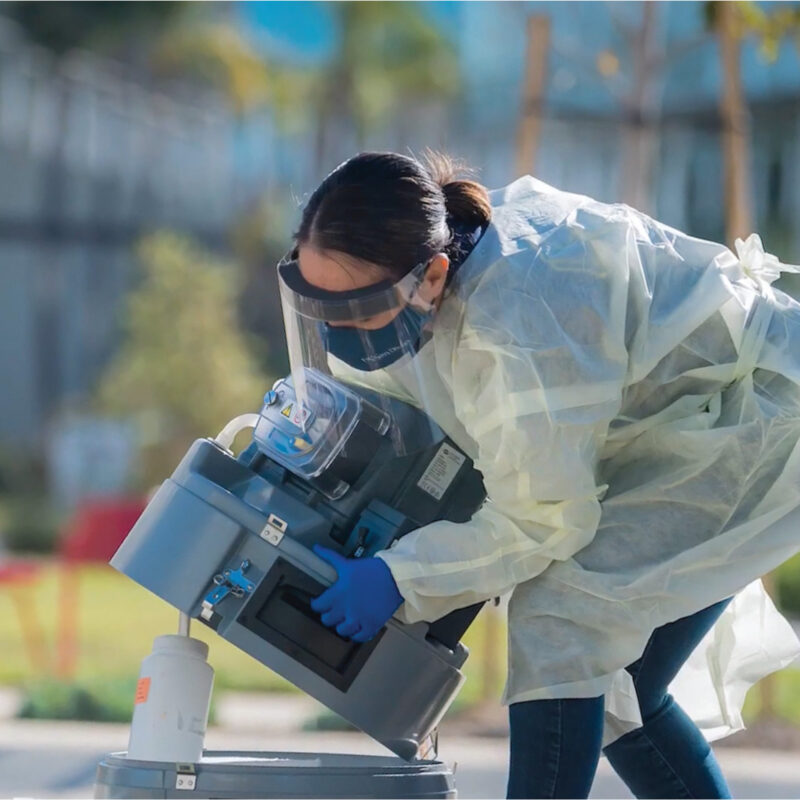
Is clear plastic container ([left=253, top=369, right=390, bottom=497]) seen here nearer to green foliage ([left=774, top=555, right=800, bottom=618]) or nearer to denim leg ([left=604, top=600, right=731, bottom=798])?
denim leg ([left=604, top=600, right=731, bottom=798])

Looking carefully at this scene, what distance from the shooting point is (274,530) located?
237 centimetres

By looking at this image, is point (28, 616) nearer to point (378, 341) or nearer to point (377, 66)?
point (378, 341)

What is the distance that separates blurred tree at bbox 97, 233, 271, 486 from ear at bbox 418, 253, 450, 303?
11.3 meters

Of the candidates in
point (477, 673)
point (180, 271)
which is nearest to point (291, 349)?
point (477, 673)

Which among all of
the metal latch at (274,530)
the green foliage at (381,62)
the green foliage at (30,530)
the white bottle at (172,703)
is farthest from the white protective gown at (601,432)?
the green foliage at (381,62)

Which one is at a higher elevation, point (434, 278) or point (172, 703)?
point (434, 278)

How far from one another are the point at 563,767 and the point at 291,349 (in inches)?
32.9

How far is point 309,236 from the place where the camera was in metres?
2.35

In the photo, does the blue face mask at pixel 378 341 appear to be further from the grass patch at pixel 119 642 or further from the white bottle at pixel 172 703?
the grass patch at pixel 119 642

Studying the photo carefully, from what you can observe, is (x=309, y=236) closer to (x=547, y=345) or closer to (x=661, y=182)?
(x=547, y=345)

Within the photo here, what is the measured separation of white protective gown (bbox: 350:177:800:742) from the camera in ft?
7.50

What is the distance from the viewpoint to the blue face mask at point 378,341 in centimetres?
236

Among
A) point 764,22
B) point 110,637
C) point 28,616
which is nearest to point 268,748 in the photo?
point 764,22

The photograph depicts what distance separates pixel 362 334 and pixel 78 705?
135 inches
